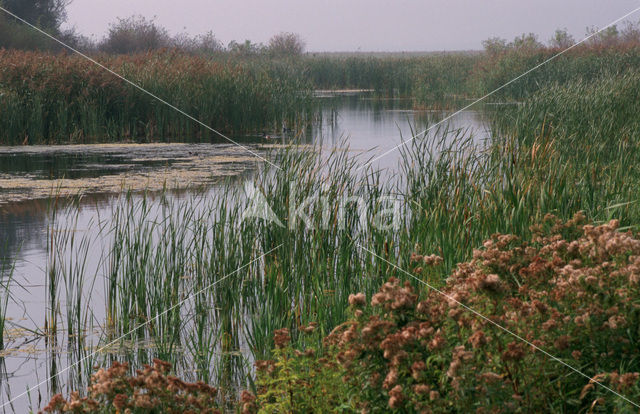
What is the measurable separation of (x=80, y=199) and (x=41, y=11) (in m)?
26.6

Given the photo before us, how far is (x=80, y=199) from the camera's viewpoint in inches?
255

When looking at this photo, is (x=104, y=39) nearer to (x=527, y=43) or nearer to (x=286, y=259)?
(x=527, y=43)

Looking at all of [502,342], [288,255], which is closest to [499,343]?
[502,342]

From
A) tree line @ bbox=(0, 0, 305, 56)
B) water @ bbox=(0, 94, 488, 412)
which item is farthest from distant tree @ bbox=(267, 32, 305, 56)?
water @ bbox=(0, 94, 488, 412)

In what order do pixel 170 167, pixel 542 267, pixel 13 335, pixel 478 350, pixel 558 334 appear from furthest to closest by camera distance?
pixel 170 167 < pixel 13 335 < pixel 542 267 < pixel 558 334 < pixel 478 350

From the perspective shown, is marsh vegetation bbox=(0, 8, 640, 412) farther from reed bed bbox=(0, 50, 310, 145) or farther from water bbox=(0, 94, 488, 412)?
reed bed bbox=(0, 50, 310, 145)

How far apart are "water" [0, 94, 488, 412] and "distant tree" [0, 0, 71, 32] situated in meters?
17.6

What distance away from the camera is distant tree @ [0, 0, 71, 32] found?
2891cm

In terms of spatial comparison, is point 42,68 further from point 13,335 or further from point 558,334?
point 558,334

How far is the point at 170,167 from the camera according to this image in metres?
10.7

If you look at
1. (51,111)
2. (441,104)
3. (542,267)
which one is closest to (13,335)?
(542,267)

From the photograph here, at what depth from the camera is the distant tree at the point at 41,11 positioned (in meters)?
28.9

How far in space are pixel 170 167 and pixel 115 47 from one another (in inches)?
964

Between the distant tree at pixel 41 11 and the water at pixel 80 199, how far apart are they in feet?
57.6
